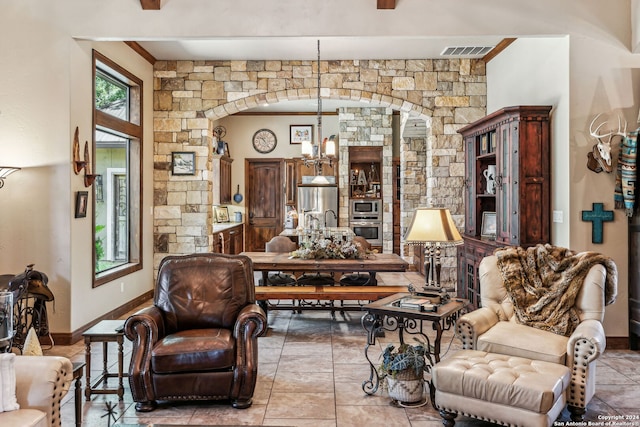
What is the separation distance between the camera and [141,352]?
3.33m

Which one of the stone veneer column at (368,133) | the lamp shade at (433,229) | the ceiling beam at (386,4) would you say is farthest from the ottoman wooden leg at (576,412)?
the stone veneer column at (368,133)

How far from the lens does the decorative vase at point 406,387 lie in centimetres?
340

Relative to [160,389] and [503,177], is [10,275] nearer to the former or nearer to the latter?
[160,389]

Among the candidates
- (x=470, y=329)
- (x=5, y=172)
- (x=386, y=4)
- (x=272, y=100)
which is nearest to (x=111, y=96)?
(x=5, y=172)

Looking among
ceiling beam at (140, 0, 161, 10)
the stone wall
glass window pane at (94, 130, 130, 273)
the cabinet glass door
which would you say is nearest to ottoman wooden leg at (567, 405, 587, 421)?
the cabinet glass door

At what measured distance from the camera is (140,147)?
6.72 m

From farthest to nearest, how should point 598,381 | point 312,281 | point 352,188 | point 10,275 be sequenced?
1. point 352,188
2. point 312,281
3. point 10,275
4. point 598,381

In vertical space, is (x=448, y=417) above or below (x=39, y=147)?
below

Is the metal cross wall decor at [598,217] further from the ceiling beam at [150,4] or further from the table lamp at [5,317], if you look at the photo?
the table lamp at [5,317]

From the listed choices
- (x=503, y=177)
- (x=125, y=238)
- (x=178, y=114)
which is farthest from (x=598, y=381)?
(x=178, y=114)

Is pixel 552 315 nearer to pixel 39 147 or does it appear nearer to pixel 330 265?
pixel 330 265

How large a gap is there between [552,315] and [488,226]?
2466 mm

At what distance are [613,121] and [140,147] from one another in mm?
5330

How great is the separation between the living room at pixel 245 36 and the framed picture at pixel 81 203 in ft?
0.33
